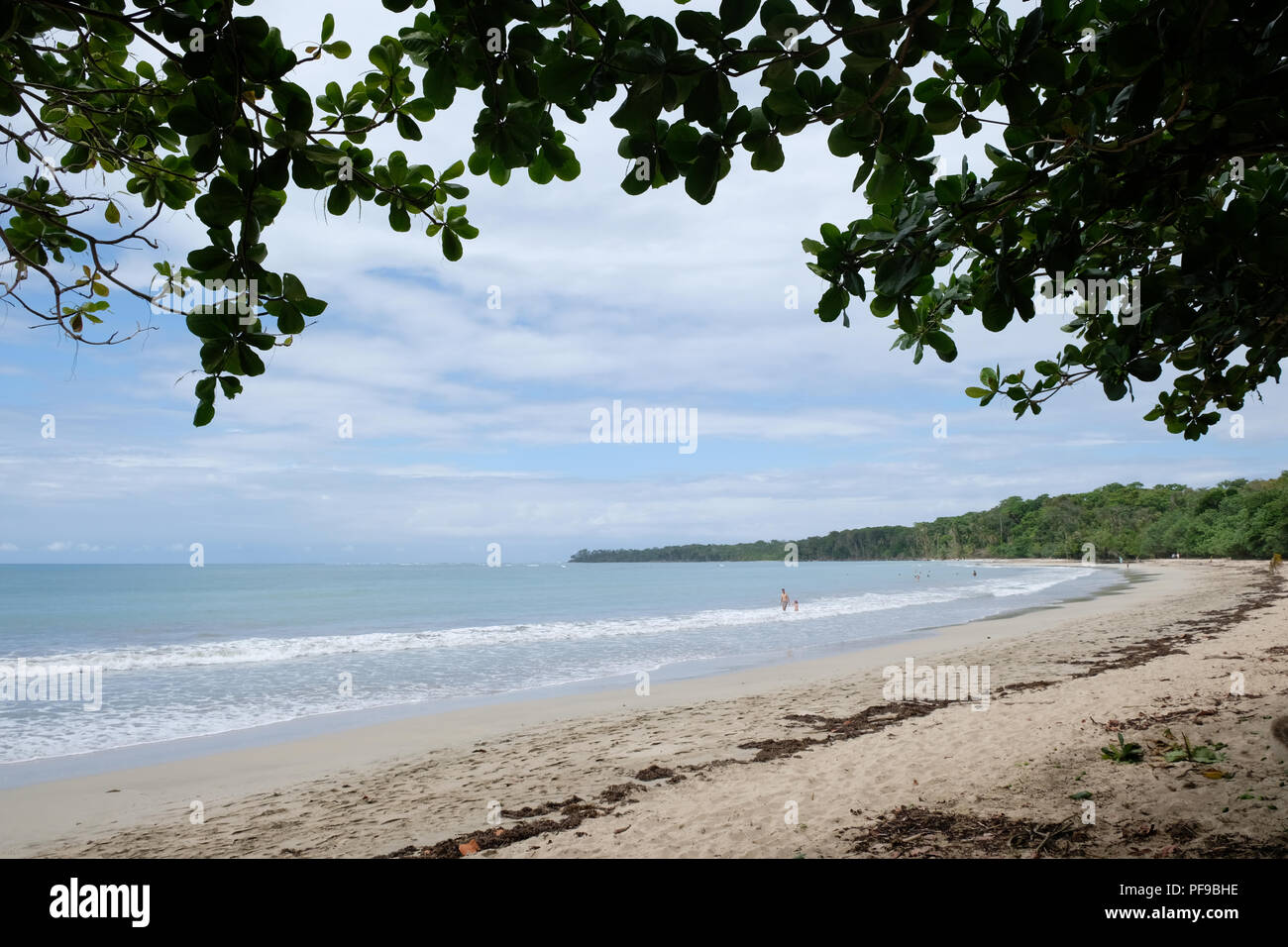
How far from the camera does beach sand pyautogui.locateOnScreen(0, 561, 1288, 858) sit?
3703 mm

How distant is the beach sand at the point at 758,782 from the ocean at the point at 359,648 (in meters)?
2.48

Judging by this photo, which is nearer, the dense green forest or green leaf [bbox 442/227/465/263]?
green leaf [bbox 442/227/465/263]

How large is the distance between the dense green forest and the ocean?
34707 mm

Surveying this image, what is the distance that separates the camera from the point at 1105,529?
8550cm

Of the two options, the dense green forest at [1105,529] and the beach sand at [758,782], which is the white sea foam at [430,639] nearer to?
the beach sand at [758,782]

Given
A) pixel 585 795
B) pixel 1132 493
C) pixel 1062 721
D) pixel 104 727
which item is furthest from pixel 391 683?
pixel 1132 493

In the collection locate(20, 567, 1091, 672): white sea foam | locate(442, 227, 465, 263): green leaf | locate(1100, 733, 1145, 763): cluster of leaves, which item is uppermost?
locate(442, 227, 465, 263): green leaf

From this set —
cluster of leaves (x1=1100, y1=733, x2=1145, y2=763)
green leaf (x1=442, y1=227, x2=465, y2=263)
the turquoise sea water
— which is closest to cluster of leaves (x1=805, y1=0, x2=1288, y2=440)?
green leaf (x1=442, y1=227, x2=465, y2=263)

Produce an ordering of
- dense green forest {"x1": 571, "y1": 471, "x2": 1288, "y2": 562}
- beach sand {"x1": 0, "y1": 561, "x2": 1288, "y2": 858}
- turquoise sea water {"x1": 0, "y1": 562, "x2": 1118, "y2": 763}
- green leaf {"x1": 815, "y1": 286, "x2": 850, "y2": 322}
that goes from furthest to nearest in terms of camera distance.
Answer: dense green forest {"x1": 571, "y1": 471, "x2": 1288, "y2": 562} → turquoise sea water {"x1": 0, "y1": 562, "x2": 1118, "y2": 763} → beach sand {"x1": 0, "y1": 561, "x2": 1288, "y2": 858} → green leaf {"x1": 815, "y1": 286, "x2": 850, "y2": 322}

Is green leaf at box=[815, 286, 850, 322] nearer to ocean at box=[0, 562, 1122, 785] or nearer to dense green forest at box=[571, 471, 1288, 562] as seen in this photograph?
ocean at box=[0, 562, 1122, 785]

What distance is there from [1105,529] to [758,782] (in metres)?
96.8

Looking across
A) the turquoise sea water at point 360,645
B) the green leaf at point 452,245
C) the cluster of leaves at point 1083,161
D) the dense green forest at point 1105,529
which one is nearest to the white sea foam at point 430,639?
the turquoise sea water at point 360,645
